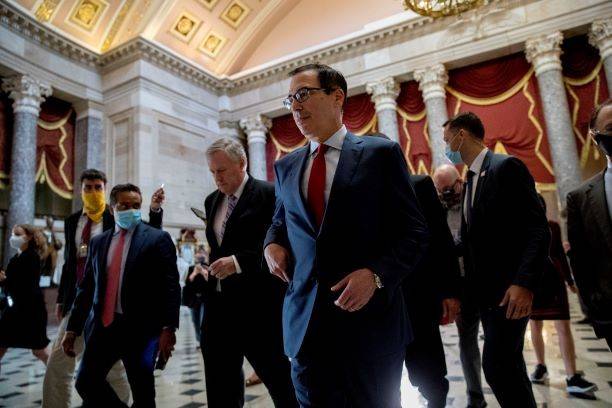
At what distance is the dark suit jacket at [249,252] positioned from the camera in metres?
2.35

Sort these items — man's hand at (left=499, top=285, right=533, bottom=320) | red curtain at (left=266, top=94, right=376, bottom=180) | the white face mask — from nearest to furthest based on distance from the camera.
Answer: man's hand at (left=499, top=285, right=533, bottom=320), the white face mask, red curtain at (left=266, top=94, right=376, bottom=180)

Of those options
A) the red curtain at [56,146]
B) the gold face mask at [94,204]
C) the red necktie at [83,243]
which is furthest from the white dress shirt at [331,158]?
the red curtain at [56,146]

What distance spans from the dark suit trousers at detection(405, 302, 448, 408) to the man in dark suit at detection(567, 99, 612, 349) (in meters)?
0.79

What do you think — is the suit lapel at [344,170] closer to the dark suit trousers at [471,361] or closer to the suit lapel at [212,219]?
the suit lapel at [212,219]

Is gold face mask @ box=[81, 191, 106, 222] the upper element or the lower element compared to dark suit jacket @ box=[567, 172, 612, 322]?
upper

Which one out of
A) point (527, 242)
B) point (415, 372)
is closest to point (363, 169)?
point (527, 242)

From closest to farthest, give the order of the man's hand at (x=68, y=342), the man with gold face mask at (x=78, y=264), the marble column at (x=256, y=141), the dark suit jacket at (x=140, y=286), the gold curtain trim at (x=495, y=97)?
the dark suit jacket at (x=140, y=286) < the man's hand at (x=68, y=342) < the man with gold face mask at (x=78, y=264) < the gold curtain trim at (x=495, y=97) < the marble column at (x=256, y=141)

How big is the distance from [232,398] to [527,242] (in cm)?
177

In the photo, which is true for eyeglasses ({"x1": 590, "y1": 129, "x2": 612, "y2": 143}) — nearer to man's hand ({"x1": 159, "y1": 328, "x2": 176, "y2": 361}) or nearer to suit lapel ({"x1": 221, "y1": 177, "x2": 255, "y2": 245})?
suit lapel ({"x1": 221, "y1": 177, "x2": 255, "y2": 245})

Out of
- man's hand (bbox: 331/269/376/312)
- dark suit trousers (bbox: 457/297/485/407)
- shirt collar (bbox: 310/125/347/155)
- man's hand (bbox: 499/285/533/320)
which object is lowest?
dark suit trousers (bbox: 457/297/485/407)

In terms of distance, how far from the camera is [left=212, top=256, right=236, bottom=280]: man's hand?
Answer: 220 cm

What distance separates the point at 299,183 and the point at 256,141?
42.5ft

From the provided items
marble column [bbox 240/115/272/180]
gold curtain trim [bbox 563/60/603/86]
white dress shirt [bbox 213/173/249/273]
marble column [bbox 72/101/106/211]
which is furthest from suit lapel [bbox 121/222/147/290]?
gold curtain trim [bbox 563/60/603/86]

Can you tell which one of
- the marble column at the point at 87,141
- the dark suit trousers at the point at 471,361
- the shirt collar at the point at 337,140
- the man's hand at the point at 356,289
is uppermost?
the marble column at the point at 87,141
